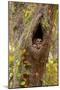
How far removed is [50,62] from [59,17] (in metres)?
0.51

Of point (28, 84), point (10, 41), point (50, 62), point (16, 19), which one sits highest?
point (16, 19)

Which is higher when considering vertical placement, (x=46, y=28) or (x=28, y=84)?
(x=46, y=28)

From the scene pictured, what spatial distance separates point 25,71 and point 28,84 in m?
0.14

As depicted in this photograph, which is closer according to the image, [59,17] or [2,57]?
[2,57]

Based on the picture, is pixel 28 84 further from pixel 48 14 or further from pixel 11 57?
pixel 48 14

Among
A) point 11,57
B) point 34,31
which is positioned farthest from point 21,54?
point 34,31

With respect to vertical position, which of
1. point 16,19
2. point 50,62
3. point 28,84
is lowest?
point 28,84

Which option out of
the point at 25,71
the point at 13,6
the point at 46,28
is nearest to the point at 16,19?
the point at 13,6

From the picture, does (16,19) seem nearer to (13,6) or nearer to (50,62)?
(13,6)

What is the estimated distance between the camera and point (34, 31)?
7.89 ft

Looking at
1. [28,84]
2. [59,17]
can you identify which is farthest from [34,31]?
[28,84]

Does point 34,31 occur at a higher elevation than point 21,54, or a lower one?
higher

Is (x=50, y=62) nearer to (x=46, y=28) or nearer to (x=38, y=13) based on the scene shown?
(x=46, y=28)

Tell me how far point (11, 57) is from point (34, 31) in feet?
1.22
